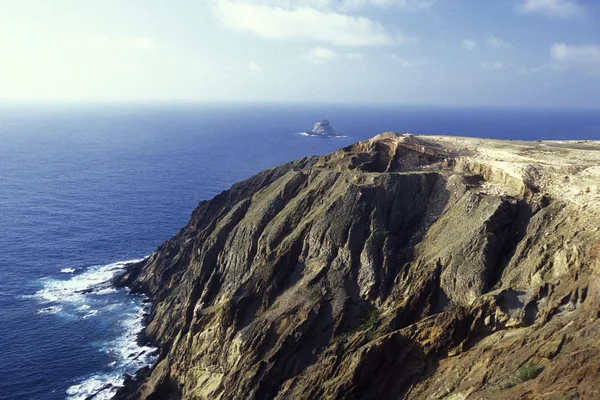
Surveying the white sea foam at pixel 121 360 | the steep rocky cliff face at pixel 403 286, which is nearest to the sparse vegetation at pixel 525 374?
the steep rocky cliff face at pixel 403 286

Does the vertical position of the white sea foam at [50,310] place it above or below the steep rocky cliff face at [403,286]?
below

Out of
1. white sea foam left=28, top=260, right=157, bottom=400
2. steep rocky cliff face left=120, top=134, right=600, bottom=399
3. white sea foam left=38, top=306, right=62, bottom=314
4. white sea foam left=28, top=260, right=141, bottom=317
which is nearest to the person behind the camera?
steep rocky cliff face left=120, top=134, right=600, bottom=399

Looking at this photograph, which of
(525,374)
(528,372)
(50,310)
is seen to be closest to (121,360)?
(50,310)

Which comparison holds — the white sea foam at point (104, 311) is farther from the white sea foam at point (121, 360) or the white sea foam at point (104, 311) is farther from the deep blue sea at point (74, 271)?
the deep blue sea at point (74, 271)

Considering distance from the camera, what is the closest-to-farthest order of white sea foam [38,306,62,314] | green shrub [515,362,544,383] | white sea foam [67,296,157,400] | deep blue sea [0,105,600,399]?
green shrub [515,362,544,383], white sea foam [67,296,157,400], deep blue sea [0,105,600,399], white sea foam [38,306,62,314]

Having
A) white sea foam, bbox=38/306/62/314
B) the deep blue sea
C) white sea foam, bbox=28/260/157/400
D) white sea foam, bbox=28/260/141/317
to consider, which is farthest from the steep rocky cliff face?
white sea foam, bbox=38/306/62/314

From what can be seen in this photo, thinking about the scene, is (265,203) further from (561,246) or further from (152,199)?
(152,199)

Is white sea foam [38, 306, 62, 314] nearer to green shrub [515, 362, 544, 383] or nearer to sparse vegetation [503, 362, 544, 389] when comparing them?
sparse vegetation [503, 362, 544, 389]

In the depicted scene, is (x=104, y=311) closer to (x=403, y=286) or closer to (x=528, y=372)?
(x=403, y=286)
